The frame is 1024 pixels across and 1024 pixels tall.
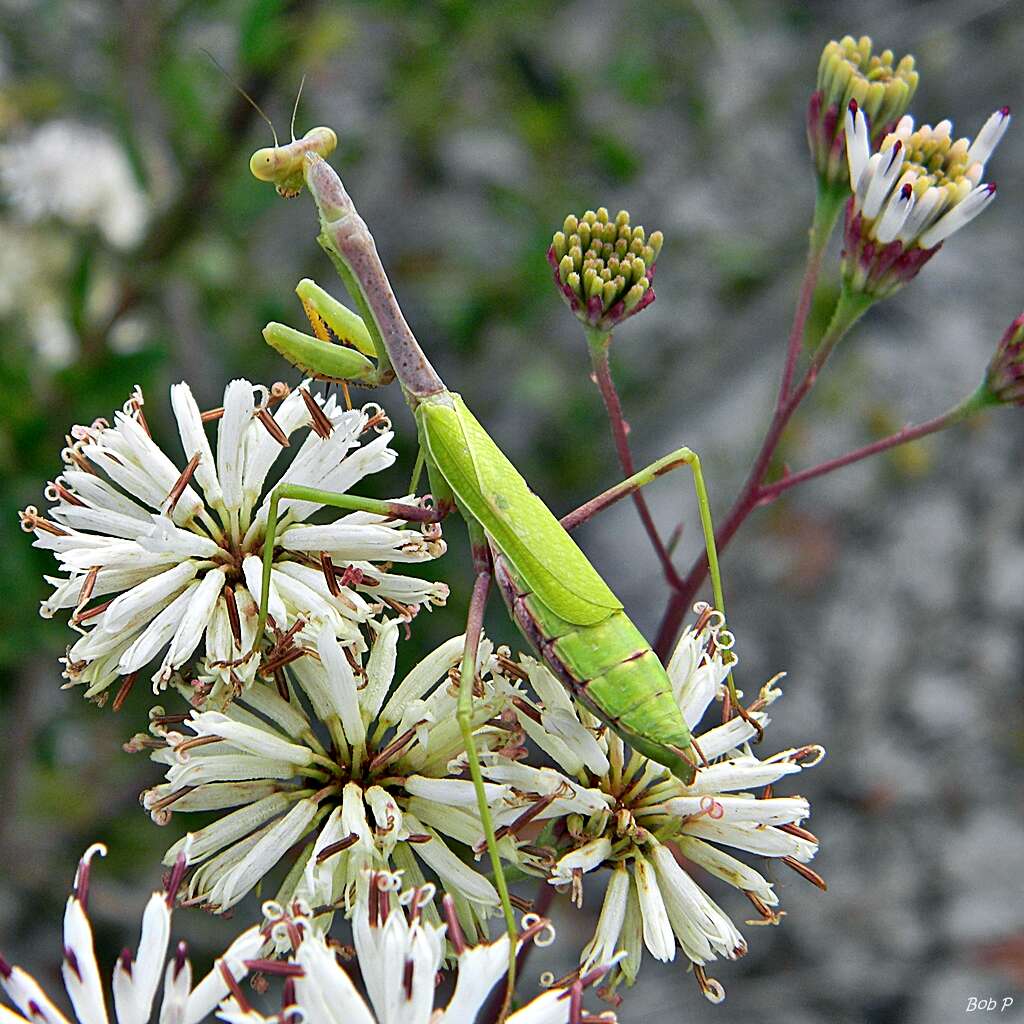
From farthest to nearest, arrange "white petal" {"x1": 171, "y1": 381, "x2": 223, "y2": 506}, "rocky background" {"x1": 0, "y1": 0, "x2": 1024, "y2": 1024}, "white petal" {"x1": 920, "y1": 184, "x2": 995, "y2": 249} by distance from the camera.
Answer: "rocky background" {"x1": 0, "y1": 0, "x2": 1024, "y2": 1024}, "white petal" {"x1": 920, "y1": 184, "x2": 995, "y2": 249}, "white petal" {"x1": 171, "y1": 381, "x2": 223, "y2": 506}

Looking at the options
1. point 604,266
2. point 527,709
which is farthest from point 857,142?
point 527,709

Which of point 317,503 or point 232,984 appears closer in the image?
point 232,984

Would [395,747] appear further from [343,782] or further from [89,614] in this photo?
[89,614]

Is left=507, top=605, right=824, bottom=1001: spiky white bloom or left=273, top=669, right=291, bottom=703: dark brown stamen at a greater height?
left=273, top=669, right=291, bottom=703: dark brown stamen

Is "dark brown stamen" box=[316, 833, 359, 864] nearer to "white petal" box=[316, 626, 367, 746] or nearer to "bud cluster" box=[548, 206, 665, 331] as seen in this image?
"white petal" box=[316, 626, 367, 746]

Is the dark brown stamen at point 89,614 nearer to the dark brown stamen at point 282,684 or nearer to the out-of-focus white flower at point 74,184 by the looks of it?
the dark brown stamen at point 282,684

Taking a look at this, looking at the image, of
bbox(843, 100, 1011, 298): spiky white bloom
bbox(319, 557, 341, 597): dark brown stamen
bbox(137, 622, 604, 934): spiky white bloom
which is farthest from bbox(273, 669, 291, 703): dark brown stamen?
bbox(843, 100, 1011, 298): spiky white bloom
